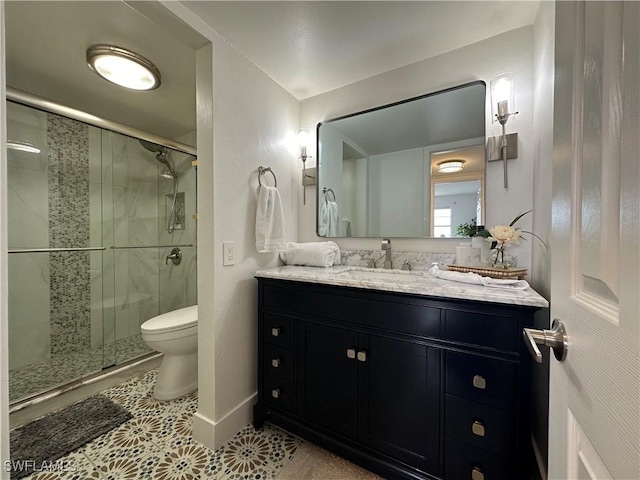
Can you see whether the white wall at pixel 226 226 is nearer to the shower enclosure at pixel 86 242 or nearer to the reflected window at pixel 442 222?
the reflected window at pixel 442 222

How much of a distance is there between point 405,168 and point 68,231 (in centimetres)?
283

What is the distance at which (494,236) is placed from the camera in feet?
→ 4.03

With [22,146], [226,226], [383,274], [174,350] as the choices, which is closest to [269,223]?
[226,226]

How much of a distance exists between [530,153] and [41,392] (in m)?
3.40

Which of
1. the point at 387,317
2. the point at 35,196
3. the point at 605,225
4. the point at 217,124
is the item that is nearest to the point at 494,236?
the point at 387,317

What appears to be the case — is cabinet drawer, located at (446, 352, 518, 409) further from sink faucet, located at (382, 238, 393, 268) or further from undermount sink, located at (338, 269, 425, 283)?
sink faucet, located at (382, 238, 393, 268)

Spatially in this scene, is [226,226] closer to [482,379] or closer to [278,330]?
[278,330]

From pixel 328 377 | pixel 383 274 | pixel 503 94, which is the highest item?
pixel 503 94

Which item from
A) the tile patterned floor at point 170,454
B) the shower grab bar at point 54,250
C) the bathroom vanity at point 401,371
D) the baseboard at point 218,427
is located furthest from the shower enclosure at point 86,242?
the bathroom vanity at point 401,371

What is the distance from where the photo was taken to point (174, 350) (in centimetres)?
179

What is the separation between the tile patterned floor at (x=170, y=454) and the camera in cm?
122

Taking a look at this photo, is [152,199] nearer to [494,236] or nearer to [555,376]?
[494,236]

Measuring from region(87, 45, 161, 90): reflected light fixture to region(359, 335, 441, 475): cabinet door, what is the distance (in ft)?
7.05

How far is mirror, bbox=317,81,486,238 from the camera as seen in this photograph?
1.49m
